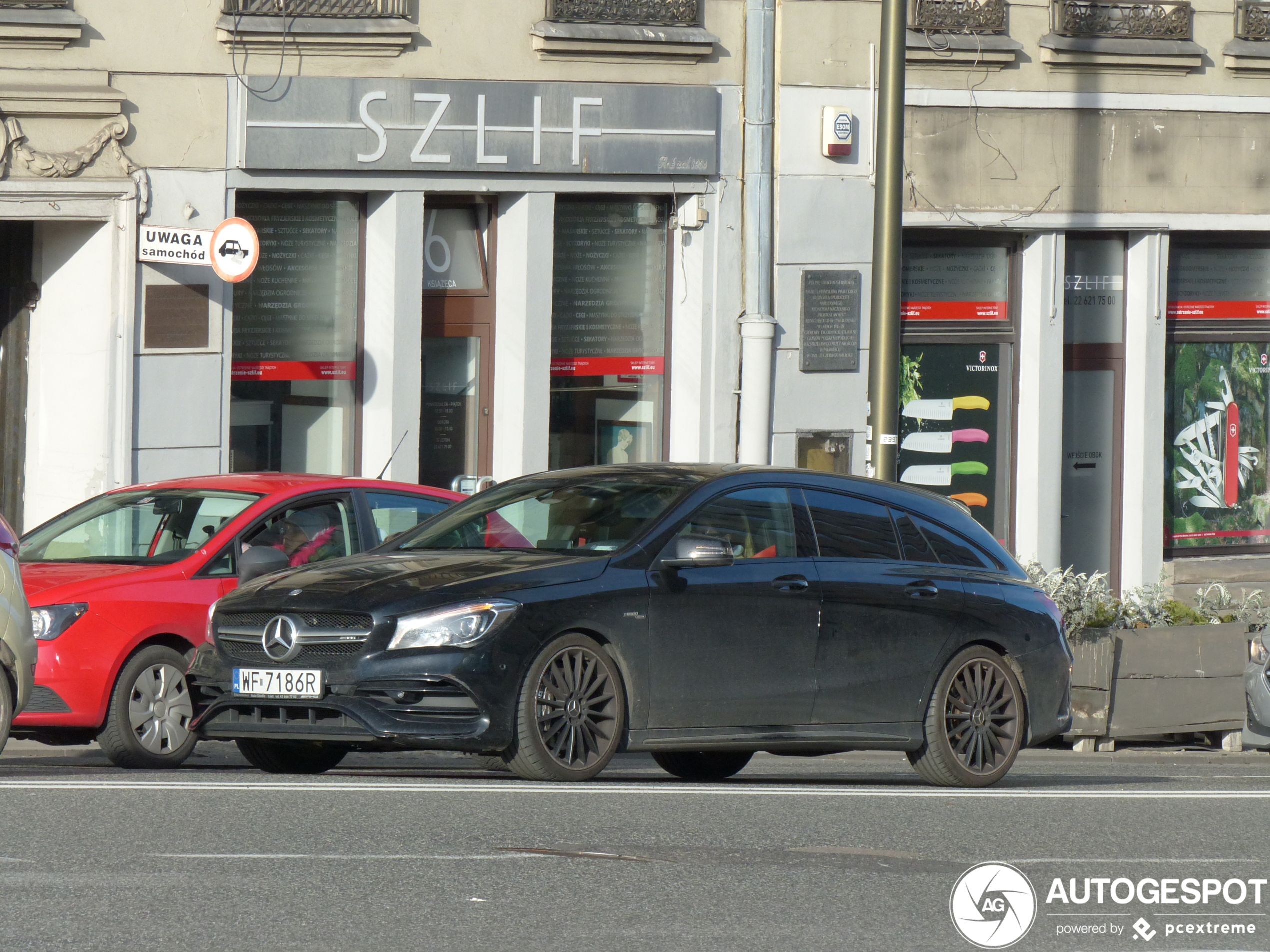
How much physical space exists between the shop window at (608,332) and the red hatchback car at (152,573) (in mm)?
6096

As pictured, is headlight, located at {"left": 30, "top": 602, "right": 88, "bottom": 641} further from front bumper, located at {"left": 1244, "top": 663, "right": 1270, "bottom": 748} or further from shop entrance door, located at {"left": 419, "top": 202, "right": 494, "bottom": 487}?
shop entrance door, located at {"left": 419, "top": 202, "right": 494, "bottom": 487}

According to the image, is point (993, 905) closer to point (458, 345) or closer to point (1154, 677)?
point (1154, 677)

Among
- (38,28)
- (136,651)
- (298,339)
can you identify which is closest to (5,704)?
(136,651)

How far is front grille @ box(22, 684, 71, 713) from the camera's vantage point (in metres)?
10.0

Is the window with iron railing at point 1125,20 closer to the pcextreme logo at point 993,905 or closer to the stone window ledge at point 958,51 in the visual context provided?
the stone window ledge at point 958,51

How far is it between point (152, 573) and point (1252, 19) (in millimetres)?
13565

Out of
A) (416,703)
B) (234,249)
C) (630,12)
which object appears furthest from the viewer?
(630,12)

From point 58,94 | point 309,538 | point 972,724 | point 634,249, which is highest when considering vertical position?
point 58,94

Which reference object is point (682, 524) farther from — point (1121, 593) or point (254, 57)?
point (1121, 593)

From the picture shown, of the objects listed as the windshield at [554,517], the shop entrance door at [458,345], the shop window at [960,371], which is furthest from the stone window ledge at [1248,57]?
the windshield at [554,517]

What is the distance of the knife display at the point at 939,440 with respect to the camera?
63.9ft

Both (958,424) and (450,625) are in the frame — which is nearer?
(450,625)

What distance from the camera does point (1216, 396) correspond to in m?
20.8

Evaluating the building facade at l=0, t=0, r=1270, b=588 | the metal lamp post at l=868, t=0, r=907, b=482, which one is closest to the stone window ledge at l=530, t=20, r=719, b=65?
the building facade at l=0, t=0, r=1270, b=588
